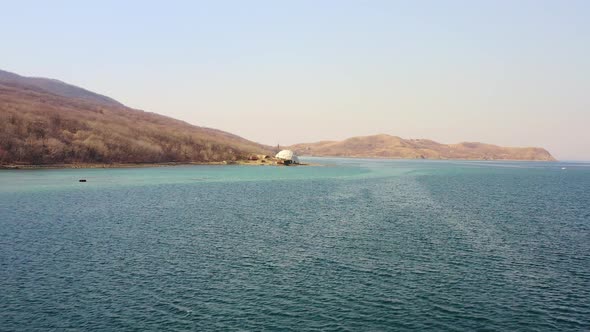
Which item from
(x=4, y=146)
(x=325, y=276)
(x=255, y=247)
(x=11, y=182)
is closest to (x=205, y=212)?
(x=255, y=247)

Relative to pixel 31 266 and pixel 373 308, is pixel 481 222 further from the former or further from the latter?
pixel 31 266

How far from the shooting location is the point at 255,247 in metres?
52.1

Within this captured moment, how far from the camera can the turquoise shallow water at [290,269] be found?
102 ft

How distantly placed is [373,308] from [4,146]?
8381 inches

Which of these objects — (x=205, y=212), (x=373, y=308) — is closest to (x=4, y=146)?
(x=205, y=212)

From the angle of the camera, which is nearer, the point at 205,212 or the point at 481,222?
the point at 481,222

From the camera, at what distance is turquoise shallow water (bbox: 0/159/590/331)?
31.2m

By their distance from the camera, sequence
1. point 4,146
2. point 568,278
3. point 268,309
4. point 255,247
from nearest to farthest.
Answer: point 268,309, point 568,278, point 255,247, point 4,146

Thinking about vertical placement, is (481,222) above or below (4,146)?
below

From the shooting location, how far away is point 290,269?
141 feet

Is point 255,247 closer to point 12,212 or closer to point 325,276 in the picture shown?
point 325,276

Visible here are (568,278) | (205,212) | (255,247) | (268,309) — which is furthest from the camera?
(205,212)

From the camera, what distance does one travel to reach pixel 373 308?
33.0 metres

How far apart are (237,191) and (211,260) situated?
75.5 m
